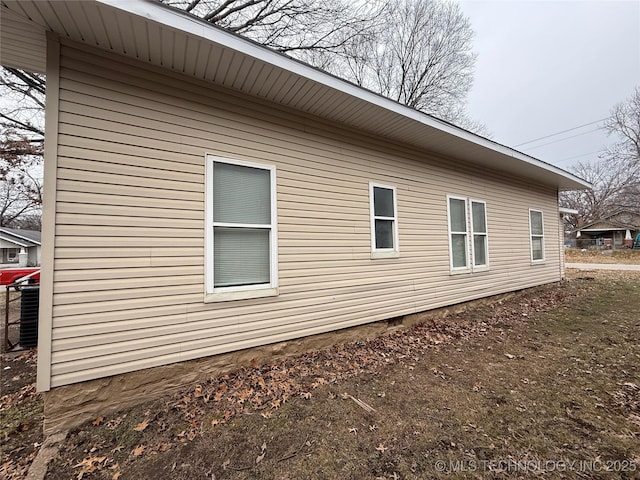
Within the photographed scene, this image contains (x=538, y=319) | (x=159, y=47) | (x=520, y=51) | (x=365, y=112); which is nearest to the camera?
(x=159, y=47)

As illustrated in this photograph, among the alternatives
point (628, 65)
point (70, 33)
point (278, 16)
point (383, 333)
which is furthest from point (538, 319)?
point (628, 65)

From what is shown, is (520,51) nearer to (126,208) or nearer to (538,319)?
(538,319)

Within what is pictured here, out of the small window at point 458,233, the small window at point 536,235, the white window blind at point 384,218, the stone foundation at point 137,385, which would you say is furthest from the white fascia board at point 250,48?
the small window at point 536,235

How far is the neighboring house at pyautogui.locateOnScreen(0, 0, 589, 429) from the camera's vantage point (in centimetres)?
260

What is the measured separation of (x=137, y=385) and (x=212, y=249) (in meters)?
1.61

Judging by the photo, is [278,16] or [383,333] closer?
[383,333]

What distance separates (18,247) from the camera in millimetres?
21984

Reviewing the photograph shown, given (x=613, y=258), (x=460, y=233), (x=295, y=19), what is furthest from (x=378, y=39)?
(x=613, y=258)

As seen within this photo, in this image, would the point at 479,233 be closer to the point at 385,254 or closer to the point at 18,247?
the point at 385,254

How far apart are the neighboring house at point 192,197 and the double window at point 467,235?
1.58 m

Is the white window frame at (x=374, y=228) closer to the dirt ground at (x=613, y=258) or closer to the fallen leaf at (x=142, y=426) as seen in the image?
the fallen leaf at (x=142, y=426)

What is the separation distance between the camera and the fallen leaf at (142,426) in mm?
2536

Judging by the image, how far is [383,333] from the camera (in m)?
4.93

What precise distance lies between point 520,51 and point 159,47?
75.7ft
